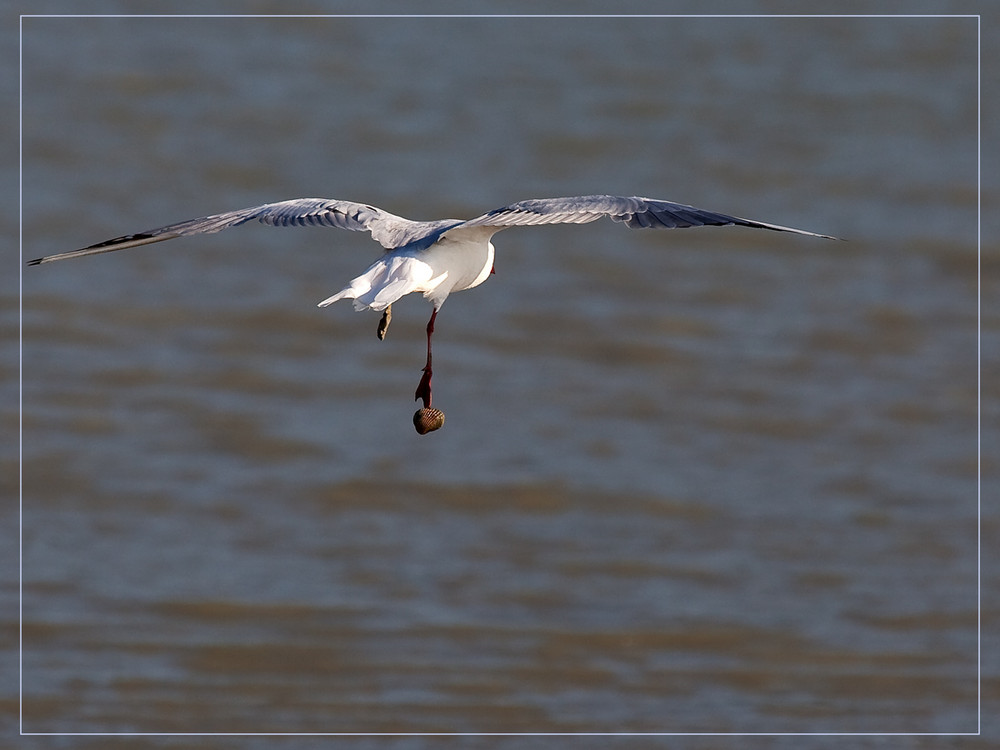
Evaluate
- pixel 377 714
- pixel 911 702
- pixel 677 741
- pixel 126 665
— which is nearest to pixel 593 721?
pixel 677 741

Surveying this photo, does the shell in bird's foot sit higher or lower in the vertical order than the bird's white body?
lower

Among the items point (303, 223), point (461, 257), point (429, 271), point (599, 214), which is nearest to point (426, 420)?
point (429, 271)

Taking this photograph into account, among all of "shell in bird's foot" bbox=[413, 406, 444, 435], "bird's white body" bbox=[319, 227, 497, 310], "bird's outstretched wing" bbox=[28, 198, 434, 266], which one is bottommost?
"shell in bird's foot" bbox=[413, 406, 444, 435]

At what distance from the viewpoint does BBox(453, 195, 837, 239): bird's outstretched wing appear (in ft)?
23.9

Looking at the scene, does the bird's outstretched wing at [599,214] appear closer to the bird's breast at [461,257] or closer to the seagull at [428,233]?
the seagull at [428,233]

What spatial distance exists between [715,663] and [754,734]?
3.91 feet

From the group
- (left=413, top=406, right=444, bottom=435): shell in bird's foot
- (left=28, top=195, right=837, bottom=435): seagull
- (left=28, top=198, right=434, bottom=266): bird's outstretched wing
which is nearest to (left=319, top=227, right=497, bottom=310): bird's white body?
(left=28, top=195, right=837, bottom=435): seagull

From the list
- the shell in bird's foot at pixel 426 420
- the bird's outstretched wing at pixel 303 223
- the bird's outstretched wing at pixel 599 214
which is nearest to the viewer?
the shell in bird's foot at pixel 426 420

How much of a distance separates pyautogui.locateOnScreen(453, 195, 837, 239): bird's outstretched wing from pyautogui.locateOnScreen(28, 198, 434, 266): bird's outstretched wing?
0.50 m

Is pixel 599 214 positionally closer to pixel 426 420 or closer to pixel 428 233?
pixel 428 233

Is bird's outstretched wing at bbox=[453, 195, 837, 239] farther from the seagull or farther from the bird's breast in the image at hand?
the bird's breast

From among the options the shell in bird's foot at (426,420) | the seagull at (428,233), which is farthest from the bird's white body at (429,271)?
the shell in bird's foot at (426,420)

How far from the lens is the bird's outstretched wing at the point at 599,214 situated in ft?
23.9

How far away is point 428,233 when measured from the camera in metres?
7.77
